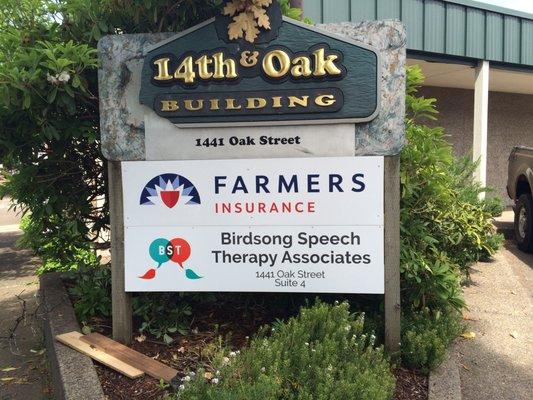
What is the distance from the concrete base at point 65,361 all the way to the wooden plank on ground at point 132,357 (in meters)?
0.16

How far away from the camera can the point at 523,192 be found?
823 cm

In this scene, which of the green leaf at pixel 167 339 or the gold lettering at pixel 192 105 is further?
the green leaf at pixel 167 339

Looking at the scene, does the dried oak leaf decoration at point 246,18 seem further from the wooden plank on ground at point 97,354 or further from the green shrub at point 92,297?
the green shrub at point 92,297

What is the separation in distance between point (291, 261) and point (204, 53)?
1.44 meters

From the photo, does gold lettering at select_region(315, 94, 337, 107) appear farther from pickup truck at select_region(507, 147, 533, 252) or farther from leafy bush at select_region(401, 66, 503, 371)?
pickup truck at select_region(507, 147, 533, 252)

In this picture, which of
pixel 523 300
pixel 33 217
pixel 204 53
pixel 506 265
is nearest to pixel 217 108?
pixel 204 53

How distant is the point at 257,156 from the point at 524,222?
19.1ft

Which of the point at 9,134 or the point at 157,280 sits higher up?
the point at 9,134

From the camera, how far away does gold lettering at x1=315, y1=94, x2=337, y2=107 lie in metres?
3.39

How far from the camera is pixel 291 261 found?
11.7ft

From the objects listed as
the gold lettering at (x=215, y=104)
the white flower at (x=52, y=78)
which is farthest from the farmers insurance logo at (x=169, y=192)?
the white flower at (x=52, y=78)

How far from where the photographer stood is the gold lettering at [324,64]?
3381mm

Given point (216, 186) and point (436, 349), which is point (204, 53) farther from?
point (436, 349)

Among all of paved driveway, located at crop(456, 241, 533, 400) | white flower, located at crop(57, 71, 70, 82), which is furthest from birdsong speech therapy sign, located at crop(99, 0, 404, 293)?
paved driveway, located at crop(456, 241, 533, 400)
